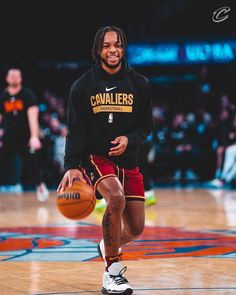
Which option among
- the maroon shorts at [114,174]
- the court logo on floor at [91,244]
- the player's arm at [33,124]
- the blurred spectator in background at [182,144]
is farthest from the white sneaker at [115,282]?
the blurred spectator in background at [182,144]

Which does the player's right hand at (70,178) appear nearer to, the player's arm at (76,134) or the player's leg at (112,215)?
the player's arm at (76,134)

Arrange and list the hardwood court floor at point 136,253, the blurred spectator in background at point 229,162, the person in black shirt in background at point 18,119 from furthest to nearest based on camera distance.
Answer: the blurred spectator in background at point 229,162 → the person in black shirt in background at point 18,119 → the hardwood court floor at point 136,253

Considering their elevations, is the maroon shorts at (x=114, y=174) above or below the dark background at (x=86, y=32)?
below

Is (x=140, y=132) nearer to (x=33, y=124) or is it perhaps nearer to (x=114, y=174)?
(x=114, y=174)

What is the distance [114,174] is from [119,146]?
0.19 metres

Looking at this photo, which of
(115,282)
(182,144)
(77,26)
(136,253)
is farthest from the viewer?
(77,26)

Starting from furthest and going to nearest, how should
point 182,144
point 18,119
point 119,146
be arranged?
point 182,144, point 18,119, point 119,146

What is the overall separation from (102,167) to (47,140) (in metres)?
12.0

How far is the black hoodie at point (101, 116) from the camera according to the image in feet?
16.4

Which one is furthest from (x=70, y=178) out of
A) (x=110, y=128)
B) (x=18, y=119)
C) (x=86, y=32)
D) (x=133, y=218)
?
(x=86, y=32)

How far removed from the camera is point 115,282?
183 inches

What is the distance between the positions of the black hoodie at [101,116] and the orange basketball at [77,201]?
21 centimetres

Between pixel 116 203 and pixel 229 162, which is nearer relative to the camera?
pixel 116 203

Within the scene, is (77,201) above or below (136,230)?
above
